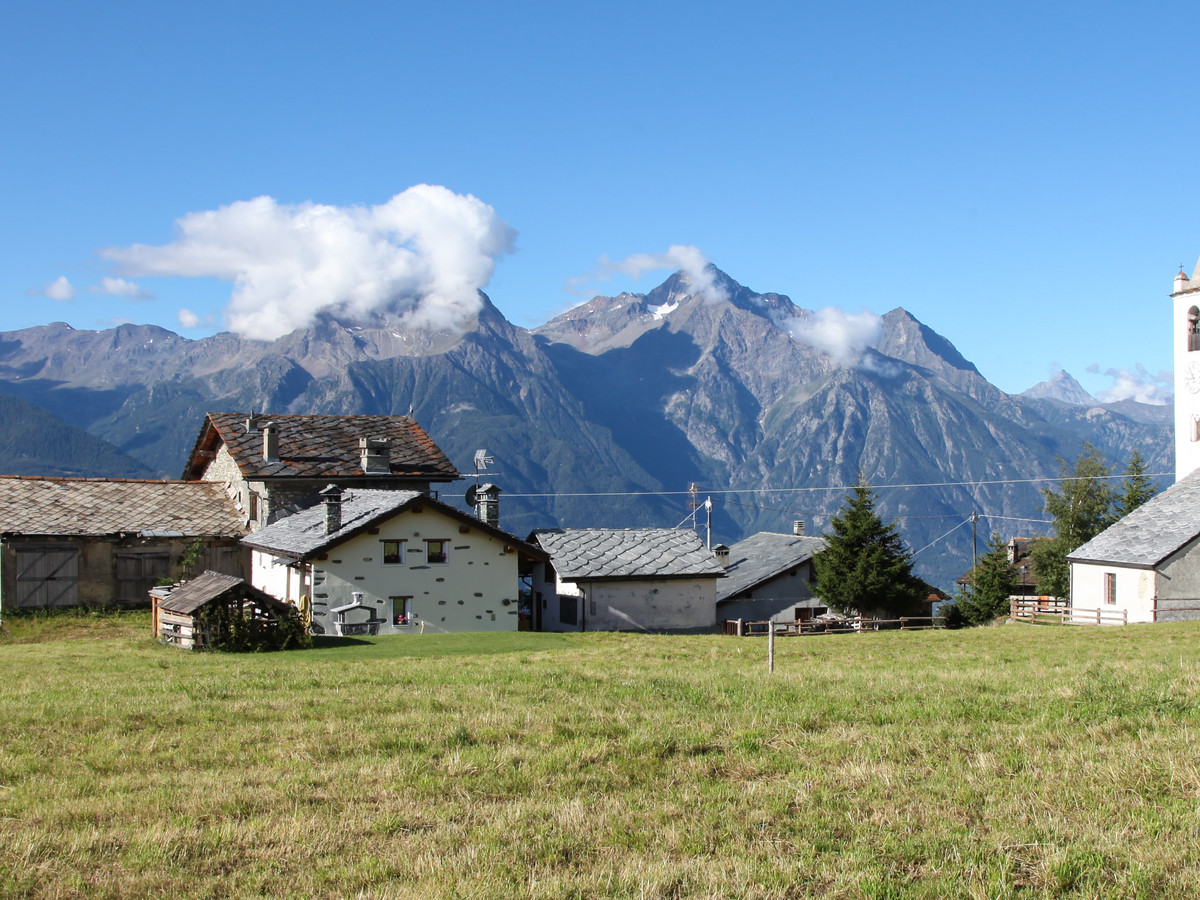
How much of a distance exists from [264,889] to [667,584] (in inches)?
1522

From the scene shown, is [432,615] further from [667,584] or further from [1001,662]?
[1001,662]

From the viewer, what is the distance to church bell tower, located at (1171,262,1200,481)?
65875 mm

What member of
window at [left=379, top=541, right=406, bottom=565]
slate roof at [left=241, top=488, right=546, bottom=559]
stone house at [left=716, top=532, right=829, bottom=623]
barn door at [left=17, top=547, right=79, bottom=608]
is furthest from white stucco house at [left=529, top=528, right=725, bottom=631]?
barn door at [left=17, top=547, right=79, bottom=608]

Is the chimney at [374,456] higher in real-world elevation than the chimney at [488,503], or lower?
higher

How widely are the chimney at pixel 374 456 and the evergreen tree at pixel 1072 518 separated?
47.9 m

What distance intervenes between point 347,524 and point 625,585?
41.2 feet

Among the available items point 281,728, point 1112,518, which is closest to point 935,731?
point 281,728

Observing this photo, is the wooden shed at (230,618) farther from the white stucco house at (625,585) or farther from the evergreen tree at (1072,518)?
the evergreen tree at (1072,518)

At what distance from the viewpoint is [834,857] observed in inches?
288

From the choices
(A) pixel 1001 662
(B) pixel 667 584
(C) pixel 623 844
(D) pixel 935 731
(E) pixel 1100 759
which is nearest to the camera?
(C) pixel 623 844

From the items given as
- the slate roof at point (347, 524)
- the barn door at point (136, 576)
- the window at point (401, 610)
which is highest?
the slate roof at point (347, 524)

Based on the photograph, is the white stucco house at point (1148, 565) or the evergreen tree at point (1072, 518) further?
the evergreen tree at point (1072, 518)

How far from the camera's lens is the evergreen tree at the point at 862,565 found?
161ft

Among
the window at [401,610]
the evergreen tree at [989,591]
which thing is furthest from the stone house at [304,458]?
the evergreen tree at [989,591]
